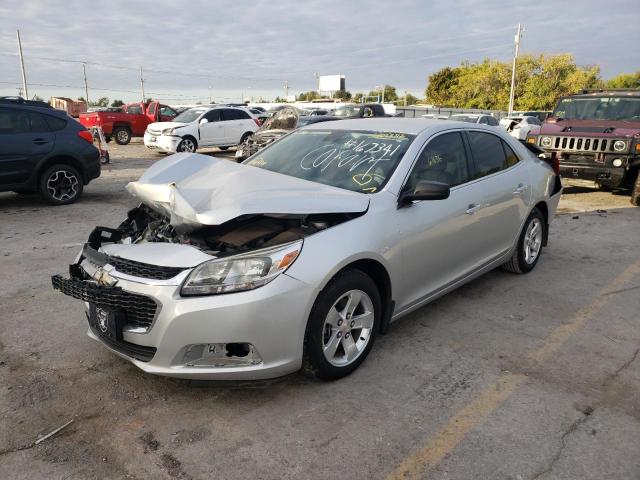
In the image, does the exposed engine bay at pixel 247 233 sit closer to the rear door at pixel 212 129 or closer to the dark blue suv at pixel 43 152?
the dark blue suv at pixel 43 152

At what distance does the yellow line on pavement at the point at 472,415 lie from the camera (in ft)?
8.16

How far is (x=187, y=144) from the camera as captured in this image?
17.2 m

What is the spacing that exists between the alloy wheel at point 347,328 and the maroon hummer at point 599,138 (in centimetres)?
662

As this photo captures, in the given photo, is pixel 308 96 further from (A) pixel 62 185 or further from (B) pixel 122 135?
(A) pixel 62 185

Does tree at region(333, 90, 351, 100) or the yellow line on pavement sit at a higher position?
tree at region(333, 90, 351, 100)

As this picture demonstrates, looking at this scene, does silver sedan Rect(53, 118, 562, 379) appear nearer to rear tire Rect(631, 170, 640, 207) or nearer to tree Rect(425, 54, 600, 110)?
rear tire Rect(631, 170, 640, 207)

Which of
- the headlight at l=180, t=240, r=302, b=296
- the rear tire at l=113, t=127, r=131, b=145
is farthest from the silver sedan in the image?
the rear tire at l=113, t=127, r=131, b=145

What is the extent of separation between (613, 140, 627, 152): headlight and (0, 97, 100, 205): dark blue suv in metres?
9.31

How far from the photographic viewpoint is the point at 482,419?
9.38 feet

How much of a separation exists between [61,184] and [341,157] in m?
6.68

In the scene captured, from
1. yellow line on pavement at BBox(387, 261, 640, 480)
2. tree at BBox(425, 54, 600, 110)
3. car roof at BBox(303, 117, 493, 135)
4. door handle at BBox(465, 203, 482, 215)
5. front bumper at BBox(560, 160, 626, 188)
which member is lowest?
yellow line on pavement at BBox(387, 261, 640, 480)

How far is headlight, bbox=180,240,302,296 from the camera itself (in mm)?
2744

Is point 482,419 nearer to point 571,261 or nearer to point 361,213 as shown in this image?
point 361,213

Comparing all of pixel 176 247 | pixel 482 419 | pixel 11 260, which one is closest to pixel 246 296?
pixel 176 247
